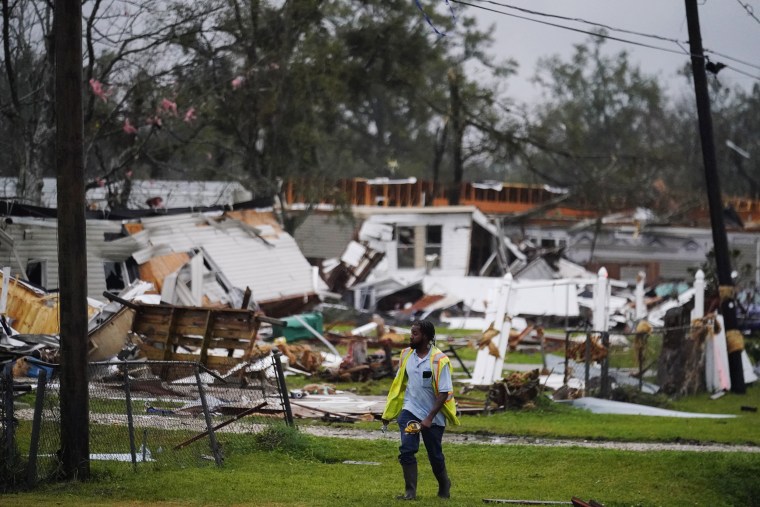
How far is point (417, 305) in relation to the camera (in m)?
41.9

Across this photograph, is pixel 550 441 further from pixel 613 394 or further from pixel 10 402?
pixel 10 402

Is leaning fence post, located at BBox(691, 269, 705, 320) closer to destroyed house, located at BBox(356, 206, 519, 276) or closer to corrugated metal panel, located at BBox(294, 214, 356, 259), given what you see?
destroyed house, located at BBox(356, 206, 519, 276)

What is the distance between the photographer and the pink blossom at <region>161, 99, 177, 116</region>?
95.7ft

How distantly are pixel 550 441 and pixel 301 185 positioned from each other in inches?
1090

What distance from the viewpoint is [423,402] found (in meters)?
9.66

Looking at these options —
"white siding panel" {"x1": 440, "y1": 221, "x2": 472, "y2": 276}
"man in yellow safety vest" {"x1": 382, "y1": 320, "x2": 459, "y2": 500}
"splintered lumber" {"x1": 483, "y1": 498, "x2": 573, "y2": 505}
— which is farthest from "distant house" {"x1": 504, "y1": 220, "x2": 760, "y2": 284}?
"man in yellow safety vest" {"x1": 382, "y1": 320, "x2": 459, "y2": 500}

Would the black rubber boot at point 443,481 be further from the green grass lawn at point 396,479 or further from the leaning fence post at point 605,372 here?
the leaning fence post at point 605,372

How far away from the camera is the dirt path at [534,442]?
15188 mm

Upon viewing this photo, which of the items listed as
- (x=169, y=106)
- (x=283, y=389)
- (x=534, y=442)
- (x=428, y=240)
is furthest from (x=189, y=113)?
(x=428, y=240)

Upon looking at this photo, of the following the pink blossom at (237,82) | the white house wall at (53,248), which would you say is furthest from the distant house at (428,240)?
the white house wall at (53,248)

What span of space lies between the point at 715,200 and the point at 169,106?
556 inches

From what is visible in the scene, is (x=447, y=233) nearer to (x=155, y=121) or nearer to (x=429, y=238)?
(x=429, y=238)

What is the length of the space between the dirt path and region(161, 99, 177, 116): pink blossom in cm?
1530

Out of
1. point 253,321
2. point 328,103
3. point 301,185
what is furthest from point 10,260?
point 328,103
